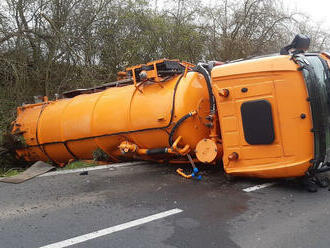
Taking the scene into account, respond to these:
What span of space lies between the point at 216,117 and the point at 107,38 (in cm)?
771

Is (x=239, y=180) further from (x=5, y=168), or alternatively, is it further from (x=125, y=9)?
(x=125, y=9)

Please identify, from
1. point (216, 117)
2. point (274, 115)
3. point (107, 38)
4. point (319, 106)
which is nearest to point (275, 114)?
point (274, 115)

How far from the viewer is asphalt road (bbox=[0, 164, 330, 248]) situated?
2.88 meters

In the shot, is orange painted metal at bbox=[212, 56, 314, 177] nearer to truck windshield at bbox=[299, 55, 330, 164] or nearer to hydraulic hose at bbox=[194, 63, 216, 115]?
truck windshield at bbox=[299, 55, 330, 164]

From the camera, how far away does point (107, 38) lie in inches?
447

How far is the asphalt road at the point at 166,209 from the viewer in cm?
288

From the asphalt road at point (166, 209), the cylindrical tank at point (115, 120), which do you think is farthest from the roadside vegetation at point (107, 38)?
the asphalt road at point (166, 209)

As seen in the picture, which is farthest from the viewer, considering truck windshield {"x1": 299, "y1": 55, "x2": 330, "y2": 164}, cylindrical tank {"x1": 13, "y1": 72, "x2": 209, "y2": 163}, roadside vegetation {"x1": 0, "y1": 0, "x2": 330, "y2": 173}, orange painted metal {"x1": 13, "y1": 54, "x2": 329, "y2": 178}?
roadside vegetation {"x1": 0, "y1": 0, "x2": 330, "y2": 173}

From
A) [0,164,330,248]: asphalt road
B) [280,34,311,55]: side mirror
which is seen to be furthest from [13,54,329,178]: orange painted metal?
[0,164,330,248]: asphalt road

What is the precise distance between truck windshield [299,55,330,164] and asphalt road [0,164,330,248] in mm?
544

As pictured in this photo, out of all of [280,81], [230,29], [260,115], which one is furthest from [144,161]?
[230,29]

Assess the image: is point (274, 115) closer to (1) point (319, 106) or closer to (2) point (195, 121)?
(1) point (319, 106)

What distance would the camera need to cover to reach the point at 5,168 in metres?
7.77

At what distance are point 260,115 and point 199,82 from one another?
4.21 feet
